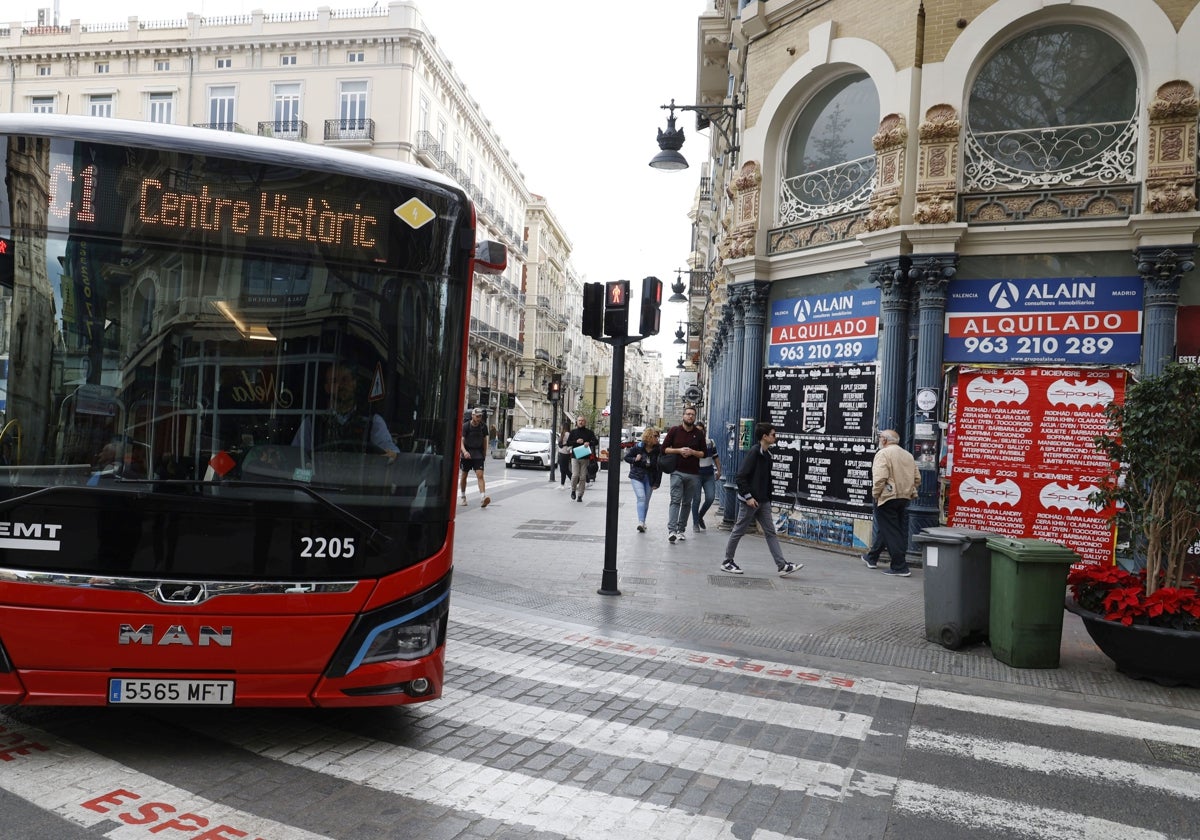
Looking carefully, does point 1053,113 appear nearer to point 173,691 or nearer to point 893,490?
point 893,490

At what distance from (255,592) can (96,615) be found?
637 mm

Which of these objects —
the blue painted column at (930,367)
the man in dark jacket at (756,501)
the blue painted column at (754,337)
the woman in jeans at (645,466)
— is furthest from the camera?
the woman in jeans at (645,466)

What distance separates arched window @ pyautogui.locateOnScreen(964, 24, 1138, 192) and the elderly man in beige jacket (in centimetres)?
365

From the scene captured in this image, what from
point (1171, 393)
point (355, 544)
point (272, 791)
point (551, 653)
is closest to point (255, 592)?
point (355, 544)

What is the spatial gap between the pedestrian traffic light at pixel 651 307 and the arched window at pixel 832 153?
510 cm

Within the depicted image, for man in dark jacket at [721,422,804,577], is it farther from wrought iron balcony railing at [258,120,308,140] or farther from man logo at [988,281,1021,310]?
wrought iron balcony railing at [258,120,308,140]

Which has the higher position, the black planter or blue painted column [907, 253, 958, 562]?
blue painted column [907, 253, 958, 562]

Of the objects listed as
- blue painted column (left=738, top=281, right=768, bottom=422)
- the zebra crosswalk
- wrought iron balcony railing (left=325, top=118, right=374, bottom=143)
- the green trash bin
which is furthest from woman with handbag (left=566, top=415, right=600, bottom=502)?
wrought iron balcony railing (left=325, top=118, right=374, bottom=143)

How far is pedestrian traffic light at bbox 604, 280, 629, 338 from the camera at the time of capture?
927 cm

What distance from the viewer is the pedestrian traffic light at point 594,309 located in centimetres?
938

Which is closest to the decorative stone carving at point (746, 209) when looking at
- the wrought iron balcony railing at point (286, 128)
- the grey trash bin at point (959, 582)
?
the grey trash bin at point (959, 582)

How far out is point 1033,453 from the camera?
11.5 metres

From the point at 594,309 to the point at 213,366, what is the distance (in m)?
5.63

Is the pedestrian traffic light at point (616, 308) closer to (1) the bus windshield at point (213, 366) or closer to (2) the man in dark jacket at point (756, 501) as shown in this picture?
(2) the man in dark jacket at point (756, 501)
